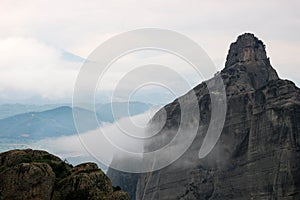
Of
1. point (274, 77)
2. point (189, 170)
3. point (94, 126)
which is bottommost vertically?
point (94, 126)

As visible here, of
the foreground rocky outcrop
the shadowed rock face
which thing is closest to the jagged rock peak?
the shadowed rock face

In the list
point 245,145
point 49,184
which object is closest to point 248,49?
Result: point 245,145

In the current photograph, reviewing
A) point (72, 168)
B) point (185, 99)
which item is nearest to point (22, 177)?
point (72, 168)

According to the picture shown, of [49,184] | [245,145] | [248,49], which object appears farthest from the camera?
[248,49]

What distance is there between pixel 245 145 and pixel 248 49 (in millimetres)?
32219

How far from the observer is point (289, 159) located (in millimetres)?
124125

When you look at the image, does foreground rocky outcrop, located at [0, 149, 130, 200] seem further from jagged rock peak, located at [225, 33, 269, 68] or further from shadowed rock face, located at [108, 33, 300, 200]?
jagged rock peak, located at [225, 33, 269, 68]

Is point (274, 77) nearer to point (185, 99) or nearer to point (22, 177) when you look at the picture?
point (185, 99)

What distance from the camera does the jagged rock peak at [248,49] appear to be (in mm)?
152875

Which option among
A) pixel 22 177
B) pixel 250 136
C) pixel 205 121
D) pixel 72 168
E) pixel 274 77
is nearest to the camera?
pixel 22 177

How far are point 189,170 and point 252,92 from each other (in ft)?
91.9

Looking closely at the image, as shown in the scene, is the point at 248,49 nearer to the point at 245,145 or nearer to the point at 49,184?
the point at 245,145

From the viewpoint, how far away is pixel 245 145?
13750 centimetres

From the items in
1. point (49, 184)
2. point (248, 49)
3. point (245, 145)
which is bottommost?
point (49, 184)
